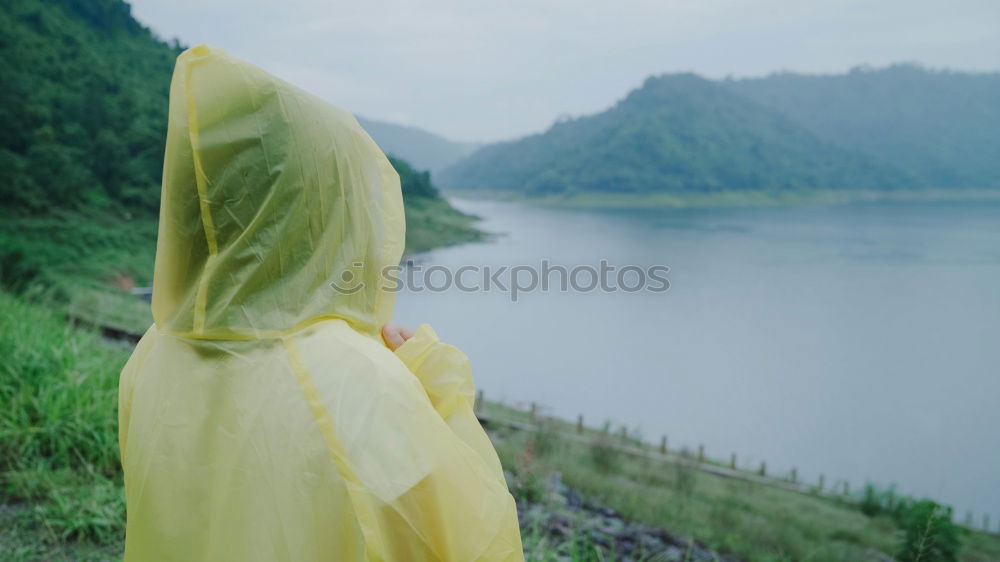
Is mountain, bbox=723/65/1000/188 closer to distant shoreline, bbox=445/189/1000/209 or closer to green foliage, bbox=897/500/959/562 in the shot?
distant shoreline, bbox=445/189/1000/209

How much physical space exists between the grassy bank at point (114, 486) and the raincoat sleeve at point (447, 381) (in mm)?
1337

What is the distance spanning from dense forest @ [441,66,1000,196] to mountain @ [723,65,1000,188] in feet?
0.33

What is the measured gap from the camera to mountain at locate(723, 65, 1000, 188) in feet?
145

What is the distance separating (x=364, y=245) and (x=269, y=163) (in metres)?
0.15

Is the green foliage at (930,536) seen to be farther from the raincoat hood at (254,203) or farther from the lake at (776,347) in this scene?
the lake at (776,347)

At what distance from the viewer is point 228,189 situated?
743mm

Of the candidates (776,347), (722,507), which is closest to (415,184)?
(776,347)

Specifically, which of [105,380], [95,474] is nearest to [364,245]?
[95,474]

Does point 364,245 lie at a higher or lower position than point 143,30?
lower

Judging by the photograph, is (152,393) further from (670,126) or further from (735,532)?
(670,126)

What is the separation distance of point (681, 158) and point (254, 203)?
53.4 meters

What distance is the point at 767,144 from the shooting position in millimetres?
54562

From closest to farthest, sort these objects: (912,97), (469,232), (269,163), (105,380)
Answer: (269,163) < (105,380) < (469,232) < (912,97)

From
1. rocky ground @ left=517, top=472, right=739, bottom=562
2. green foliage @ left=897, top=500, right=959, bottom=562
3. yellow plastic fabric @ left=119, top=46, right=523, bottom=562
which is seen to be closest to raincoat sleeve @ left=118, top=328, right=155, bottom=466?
yellow plastic fabric @ left=119, top=46, right=523, bottom=562
